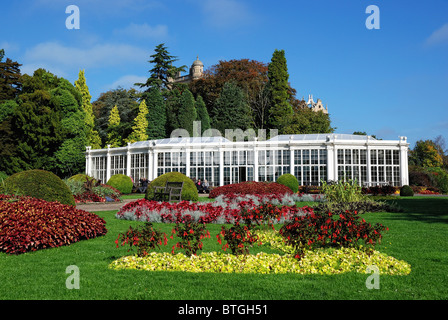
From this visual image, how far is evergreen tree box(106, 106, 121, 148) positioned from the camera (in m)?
44.7

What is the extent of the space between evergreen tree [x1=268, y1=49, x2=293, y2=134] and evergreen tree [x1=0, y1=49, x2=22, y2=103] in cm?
2805

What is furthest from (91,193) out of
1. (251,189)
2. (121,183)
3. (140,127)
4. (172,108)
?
(172,108)

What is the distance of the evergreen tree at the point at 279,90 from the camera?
43.5 m

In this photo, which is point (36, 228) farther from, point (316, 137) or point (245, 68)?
point (245, 68)

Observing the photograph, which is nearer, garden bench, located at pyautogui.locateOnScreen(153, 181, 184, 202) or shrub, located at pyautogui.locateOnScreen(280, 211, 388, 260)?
shrub, located at pyautogui.locateOnScreen(280, 211, 388, 260)

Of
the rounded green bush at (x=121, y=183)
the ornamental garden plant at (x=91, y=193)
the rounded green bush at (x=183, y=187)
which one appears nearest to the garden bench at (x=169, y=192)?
the rounded green bush at (x=183, y=187)

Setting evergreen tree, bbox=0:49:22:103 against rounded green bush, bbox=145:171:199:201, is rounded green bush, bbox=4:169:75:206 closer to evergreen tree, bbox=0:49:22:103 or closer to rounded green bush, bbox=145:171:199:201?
rounded green bush, bbox=145:171:199:201

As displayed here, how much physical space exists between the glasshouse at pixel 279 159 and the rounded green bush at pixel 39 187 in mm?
17310

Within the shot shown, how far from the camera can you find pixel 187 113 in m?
42.1

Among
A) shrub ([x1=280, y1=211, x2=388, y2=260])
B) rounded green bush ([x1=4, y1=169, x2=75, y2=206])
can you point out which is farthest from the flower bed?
shrub ([x1=280, y1=211, x2=388, y2=260])

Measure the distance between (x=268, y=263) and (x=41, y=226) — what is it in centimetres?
465

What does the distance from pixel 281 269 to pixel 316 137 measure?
2382 cm
